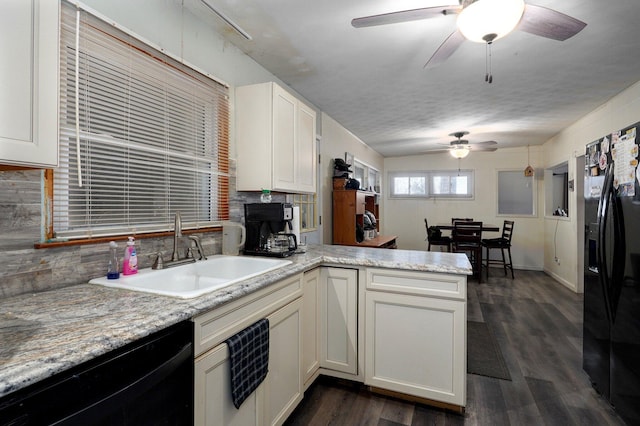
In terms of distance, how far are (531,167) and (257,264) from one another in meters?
6.32

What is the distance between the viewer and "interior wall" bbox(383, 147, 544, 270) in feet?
20.0

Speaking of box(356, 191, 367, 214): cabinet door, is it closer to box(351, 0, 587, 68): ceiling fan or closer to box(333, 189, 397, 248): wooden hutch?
box(333, 189, 397, 248): wooden hutch

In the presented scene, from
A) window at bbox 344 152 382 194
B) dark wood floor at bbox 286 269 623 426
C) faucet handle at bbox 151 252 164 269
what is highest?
window at bbox 344 152 382 194

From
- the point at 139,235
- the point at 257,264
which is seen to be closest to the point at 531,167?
the point at 257,264

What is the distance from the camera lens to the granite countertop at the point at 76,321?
661 millimetres

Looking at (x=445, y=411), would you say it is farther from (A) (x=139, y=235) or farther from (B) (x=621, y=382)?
(A) (x=139, y=235)

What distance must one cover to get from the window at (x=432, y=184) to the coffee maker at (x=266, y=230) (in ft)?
17.7

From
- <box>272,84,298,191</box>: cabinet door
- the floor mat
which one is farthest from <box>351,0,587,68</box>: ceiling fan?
the floor mat

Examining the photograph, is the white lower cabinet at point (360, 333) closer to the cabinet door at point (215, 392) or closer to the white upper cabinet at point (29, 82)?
the cabinet door at point (215, 392)

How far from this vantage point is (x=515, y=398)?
2.00 metres

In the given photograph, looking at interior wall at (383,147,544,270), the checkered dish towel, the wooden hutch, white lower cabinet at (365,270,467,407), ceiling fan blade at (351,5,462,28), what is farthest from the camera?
interior wall at (383,147,544,270)

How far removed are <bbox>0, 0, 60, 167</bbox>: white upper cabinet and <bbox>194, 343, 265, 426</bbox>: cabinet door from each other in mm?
834

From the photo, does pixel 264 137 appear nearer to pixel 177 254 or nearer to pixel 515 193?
pixel 177 254

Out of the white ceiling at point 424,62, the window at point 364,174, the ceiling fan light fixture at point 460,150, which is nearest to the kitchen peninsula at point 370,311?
the white ceiling at point 424,62
